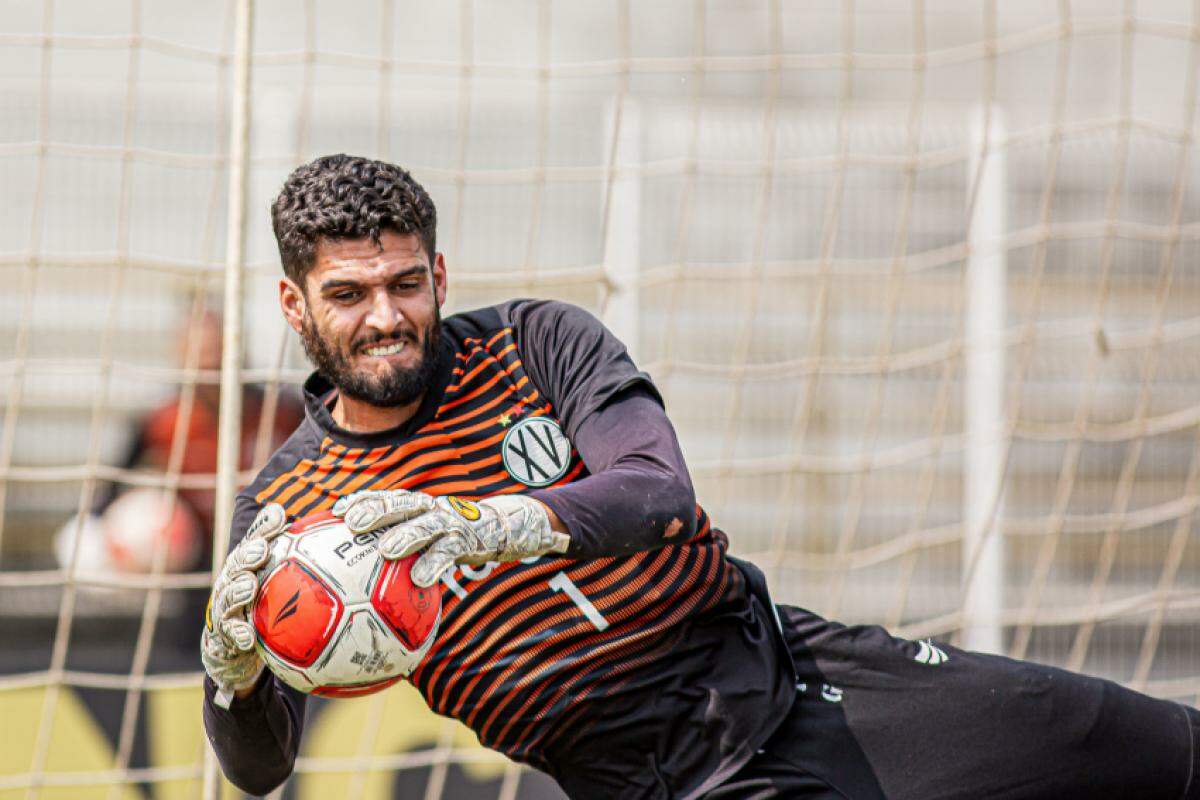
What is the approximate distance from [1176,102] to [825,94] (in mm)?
1619

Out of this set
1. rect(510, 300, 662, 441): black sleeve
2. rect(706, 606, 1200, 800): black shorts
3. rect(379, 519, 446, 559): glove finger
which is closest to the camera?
rect(379, 519, 446, 559): glove finger

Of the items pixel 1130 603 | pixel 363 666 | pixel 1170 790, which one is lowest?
pixel 1130 603

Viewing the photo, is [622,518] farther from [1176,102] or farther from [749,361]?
[1176,102]

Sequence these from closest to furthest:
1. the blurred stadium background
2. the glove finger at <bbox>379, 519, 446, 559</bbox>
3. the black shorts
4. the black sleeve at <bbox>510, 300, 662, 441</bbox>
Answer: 1. the glove finger at <bbox>379, 519, 446, 559</bbox>
2. the black sleeve at <bbox>510, 300, 662, 441</bbox>
3. the black shorts
4. the blurred stadium background

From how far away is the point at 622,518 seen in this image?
6.86ft

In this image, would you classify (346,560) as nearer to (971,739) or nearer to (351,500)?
(351,500)

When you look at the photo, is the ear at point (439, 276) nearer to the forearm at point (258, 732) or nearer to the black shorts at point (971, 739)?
the forearm at point (258, 732)

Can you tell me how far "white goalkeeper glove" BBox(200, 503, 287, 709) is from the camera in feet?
6.76

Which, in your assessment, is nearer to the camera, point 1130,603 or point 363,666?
point 363,666

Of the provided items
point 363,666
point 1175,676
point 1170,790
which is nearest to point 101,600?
point 363,666

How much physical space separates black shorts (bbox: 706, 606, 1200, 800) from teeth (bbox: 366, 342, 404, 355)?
0.94 m

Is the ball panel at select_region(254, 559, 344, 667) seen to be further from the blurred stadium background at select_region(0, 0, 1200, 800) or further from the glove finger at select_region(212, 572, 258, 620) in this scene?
the blurred stadium background at select_region(0, 0, 1200, 800)

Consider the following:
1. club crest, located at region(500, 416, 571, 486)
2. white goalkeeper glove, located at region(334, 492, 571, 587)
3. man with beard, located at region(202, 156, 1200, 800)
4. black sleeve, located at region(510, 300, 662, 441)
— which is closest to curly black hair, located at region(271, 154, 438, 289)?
man with beard, located at region(202, 156, 1200, 800)

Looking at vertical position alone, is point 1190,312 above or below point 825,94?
below
